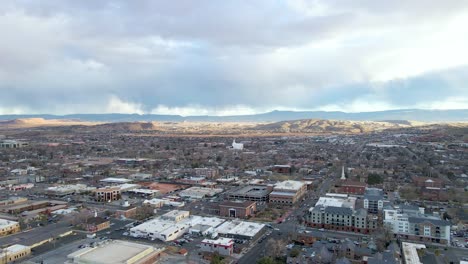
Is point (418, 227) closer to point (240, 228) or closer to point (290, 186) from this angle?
point (240, 228)

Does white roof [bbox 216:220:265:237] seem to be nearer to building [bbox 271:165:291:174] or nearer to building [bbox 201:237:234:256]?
building [bbox 201:237:234:256]

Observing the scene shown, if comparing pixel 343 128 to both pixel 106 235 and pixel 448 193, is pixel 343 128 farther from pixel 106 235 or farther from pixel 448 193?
pixel 106 235

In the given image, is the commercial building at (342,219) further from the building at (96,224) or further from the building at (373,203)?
the building at (96,224)

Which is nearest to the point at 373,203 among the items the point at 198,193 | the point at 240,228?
the point at 240,228

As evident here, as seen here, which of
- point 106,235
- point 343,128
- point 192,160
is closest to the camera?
point 106,235

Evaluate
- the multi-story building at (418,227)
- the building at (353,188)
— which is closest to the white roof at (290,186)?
the building at (353,188)

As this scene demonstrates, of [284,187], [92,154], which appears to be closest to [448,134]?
[284,187]

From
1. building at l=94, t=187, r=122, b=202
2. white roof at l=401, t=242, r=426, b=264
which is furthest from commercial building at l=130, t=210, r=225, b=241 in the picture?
white roof at l=401, t=242, r=426, b=264
